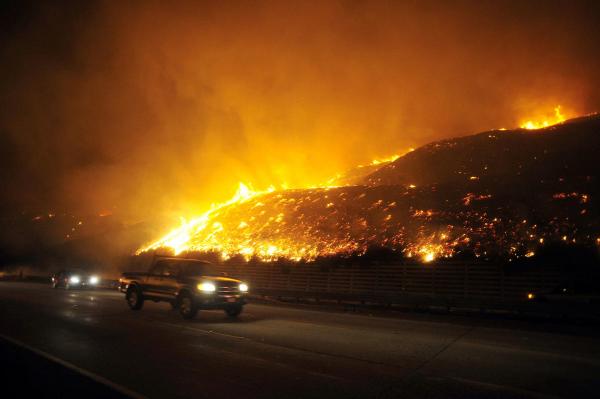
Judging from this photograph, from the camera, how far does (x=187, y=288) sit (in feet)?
46.5

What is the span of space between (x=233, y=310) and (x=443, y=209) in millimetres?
21668

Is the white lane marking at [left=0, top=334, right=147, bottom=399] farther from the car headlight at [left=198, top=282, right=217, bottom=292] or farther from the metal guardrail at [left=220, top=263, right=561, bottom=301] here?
the metal guardrail at [left=220, top=263, right=561, bottom=301]

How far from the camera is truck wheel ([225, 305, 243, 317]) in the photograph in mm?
14491

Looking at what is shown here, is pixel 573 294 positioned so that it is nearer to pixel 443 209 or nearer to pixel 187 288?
pixel 187 288

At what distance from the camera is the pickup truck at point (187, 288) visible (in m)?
13.9

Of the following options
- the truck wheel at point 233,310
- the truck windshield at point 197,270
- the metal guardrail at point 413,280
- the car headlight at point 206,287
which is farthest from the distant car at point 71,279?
the car headlight at point 206,287

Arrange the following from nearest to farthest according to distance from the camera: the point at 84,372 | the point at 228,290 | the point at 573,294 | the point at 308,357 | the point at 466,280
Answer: the point at 84,372, the point at 308,357, the point at 228,290, the point at 573,294, the point at 466,280

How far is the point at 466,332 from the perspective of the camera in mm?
12906

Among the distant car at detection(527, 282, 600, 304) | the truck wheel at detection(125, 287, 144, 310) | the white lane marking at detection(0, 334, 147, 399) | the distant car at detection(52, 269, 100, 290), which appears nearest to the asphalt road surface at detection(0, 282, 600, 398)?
the white lane marking at detection(0, 334, 147, 399)

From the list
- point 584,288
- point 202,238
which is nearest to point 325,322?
point 584,288

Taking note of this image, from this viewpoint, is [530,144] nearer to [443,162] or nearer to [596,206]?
[443,162]

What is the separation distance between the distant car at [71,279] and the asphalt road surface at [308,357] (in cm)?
1888

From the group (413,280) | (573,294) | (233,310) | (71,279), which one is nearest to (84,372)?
(233,310)

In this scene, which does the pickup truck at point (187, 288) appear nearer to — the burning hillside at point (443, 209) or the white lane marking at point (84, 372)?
the white lane marking at point (84, 372)
